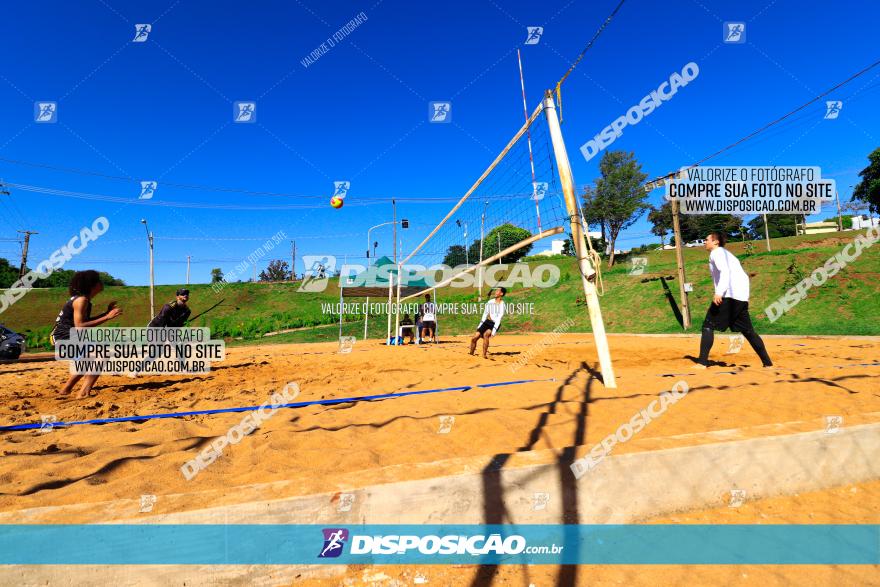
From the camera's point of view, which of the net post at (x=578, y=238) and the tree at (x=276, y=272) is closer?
A: the net post at (x=578, y=238)

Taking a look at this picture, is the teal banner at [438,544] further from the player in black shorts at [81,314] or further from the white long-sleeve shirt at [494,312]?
the white long-sleeve shirt at [494,312]

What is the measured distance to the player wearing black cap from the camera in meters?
6.27

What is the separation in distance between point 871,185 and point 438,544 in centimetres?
4652

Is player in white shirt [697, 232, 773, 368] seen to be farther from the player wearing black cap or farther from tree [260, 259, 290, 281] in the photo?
tree [260, 259, 290, 281]

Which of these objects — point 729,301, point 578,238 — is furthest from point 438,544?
point 729,301

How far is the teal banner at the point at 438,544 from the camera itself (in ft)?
4.66

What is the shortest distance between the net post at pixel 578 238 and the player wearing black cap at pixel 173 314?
5778mm

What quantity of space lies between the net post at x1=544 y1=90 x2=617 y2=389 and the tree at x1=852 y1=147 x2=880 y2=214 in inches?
1646

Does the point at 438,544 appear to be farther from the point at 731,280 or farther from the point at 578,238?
the point at 731,280

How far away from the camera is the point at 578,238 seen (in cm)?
410

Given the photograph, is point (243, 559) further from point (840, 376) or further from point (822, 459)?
point (840, 376)

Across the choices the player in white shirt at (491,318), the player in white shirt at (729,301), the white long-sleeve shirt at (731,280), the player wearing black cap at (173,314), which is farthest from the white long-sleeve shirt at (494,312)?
the player wearing black cap at (173,314)

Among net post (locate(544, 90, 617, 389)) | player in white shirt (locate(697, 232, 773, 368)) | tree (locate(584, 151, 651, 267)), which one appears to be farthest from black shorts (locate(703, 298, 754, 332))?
tree (locate(584, 151, 651, 267))

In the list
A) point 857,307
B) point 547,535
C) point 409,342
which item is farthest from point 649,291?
point 547,535
